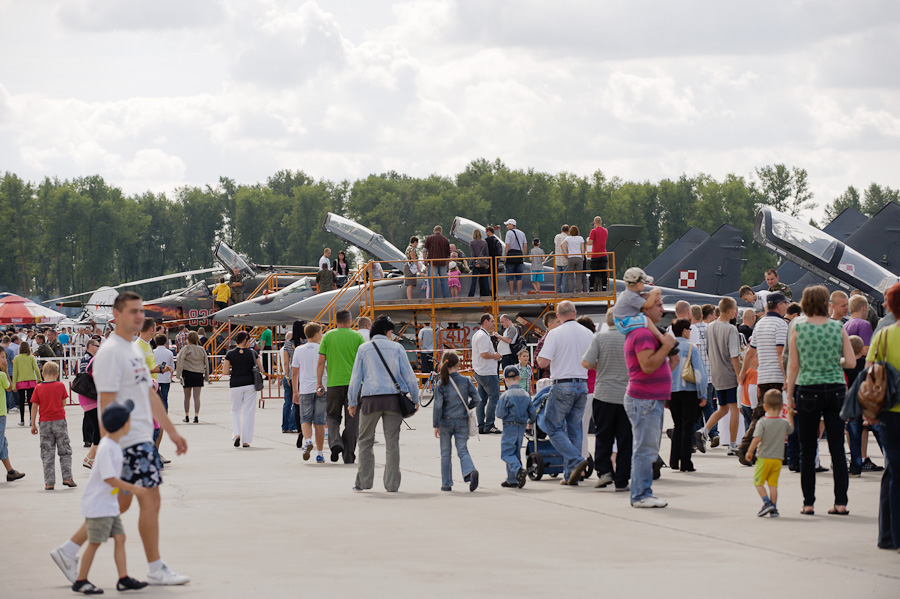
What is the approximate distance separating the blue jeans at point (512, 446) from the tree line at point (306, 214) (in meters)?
99.5

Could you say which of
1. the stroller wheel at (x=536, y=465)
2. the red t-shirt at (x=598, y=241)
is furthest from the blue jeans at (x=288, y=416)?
the red t-shirt at (x=598, y=241)

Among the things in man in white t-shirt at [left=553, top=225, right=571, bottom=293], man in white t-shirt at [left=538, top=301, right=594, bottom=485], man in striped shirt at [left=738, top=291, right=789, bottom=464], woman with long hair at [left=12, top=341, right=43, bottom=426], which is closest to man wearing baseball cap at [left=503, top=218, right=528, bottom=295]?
man in white t-shirt at [left=553, top=225, right=571, bottom=293]

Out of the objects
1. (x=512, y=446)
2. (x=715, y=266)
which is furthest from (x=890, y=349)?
(x=715, y=266)

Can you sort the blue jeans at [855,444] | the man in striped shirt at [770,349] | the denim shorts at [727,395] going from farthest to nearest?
the denim shorts at [727,395] < the man in striped shirt at [770,349] < the blue jeans at [855,444]

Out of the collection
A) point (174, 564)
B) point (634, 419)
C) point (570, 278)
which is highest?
point (570, 278)

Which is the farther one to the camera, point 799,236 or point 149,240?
point 149,240

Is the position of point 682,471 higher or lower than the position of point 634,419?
lower

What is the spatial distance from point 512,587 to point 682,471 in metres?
5.65

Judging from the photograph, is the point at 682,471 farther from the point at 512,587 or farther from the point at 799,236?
the point at 799,236

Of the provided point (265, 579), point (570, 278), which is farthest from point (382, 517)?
point (570, 278)

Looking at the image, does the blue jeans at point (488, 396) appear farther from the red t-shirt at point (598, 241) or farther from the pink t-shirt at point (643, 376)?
the red t-shirt at point (598, 241)

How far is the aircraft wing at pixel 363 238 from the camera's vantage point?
3038cm

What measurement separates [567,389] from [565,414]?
0.24m

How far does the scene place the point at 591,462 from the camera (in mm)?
10617
